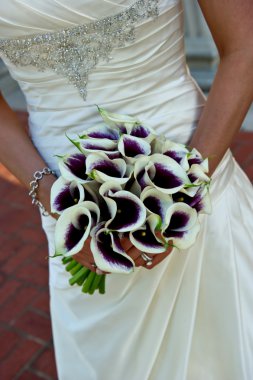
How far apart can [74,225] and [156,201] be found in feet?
0.68

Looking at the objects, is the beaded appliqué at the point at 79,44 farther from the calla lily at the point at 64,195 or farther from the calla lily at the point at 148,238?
the calla lily at the point at 148,238

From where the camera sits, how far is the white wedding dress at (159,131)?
162 cm

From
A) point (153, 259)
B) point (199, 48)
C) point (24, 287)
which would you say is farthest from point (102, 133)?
point (199, 48)

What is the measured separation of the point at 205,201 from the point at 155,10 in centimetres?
54

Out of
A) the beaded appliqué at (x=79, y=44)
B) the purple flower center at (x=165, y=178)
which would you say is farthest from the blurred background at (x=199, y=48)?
the purple flower center at (x=165, y=178)

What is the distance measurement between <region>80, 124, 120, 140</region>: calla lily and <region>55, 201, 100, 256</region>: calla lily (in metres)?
0.22

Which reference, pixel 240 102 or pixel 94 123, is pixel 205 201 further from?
pixel 94 123

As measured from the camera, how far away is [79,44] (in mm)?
1645

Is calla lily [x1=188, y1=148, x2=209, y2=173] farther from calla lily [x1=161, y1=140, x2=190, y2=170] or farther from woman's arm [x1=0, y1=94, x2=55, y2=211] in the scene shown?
woman's arm [x1=0, y1=94, x2=55, y2=211]

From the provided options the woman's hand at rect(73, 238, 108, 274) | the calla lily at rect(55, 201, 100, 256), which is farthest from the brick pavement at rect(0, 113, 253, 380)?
the calla lily at rect(55, 201, 100, 256)

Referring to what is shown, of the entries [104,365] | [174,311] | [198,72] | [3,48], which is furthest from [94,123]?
[198,72]

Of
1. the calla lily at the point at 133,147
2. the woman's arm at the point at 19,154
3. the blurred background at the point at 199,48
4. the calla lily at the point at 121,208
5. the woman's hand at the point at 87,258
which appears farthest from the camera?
the blurred background at the point at 199,48

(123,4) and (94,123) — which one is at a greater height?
(123,4)

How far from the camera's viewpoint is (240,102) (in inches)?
64.9
